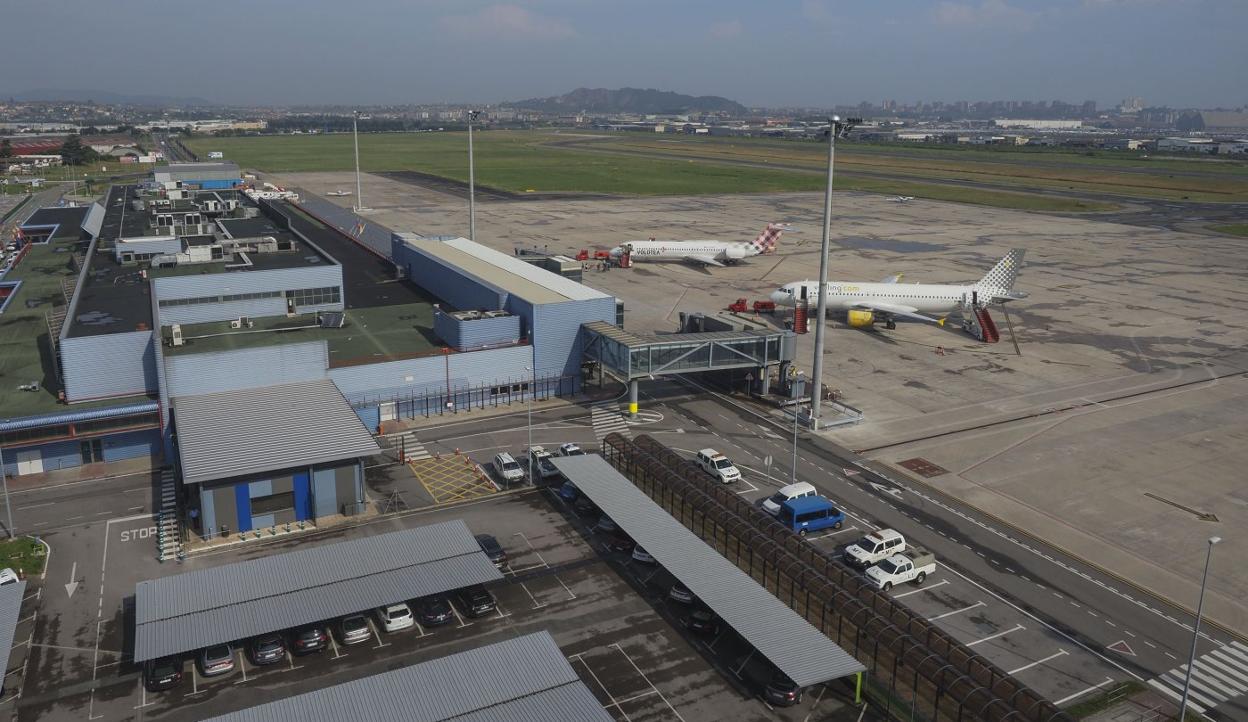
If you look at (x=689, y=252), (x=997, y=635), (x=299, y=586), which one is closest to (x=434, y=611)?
(x=299, y=586)

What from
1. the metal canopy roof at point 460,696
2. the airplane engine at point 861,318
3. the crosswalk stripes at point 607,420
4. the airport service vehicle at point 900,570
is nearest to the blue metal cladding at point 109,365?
the crosswalk stripes at point 607,420

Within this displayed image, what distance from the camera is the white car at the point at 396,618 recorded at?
4300cm

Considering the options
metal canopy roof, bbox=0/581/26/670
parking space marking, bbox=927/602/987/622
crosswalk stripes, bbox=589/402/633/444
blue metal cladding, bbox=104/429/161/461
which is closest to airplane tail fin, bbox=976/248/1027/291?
crosswalk stripes, bbox=589/402/633/444

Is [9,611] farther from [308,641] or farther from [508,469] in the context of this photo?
[508,469]

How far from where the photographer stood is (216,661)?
39531 millimetres

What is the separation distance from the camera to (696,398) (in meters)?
78.5

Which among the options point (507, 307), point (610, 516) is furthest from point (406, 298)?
point (610, 516)

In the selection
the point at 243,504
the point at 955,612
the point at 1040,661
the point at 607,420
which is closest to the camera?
the point at 1040,661

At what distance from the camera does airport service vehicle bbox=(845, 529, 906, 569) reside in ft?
164

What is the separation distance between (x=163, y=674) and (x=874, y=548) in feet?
118

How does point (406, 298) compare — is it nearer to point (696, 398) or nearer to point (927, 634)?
point (696, 398)

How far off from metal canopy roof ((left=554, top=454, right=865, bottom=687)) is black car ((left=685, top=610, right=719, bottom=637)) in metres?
1.29

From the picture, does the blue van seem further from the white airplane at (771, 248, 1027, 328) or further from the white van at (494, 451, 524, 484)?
the white airplane at (771, 248, 1027, 328)

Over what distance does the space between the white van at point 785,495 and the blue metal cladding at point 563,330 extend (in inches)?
1045
